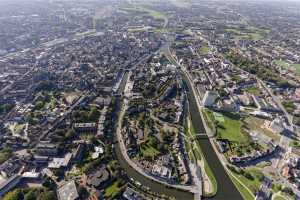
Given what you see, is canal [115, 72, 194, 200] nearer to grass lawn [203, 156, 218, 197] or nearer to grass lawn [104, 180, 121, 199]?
grass lawn [104, 180, 121, 199]

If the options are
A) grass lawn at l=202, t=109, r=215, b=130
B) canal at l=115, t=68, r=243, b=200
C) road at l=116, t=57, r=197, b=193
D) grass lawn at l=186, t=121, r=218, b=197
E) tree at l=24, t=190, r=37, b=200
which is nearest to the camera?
tree at l=24, t=190, r=37, b=200

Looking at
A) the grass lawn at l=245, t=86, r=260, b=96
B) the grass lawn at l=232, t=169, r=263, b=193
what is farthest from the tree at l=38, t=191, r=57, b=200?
the grass lawn at l=245, t=86, r=260, b=96

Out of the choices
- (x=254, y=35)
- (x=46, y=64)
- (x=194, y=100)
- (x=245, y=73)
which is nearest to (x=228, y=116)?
(x=194, y=100)

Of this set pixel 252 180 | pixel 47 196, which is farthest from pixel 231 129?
pixel 47 196

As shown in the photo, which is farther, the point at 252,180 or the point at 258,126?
the point at 258,126

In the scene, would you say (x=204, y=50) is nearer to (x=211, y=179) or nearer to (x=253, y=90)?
(x=253, y=90)
